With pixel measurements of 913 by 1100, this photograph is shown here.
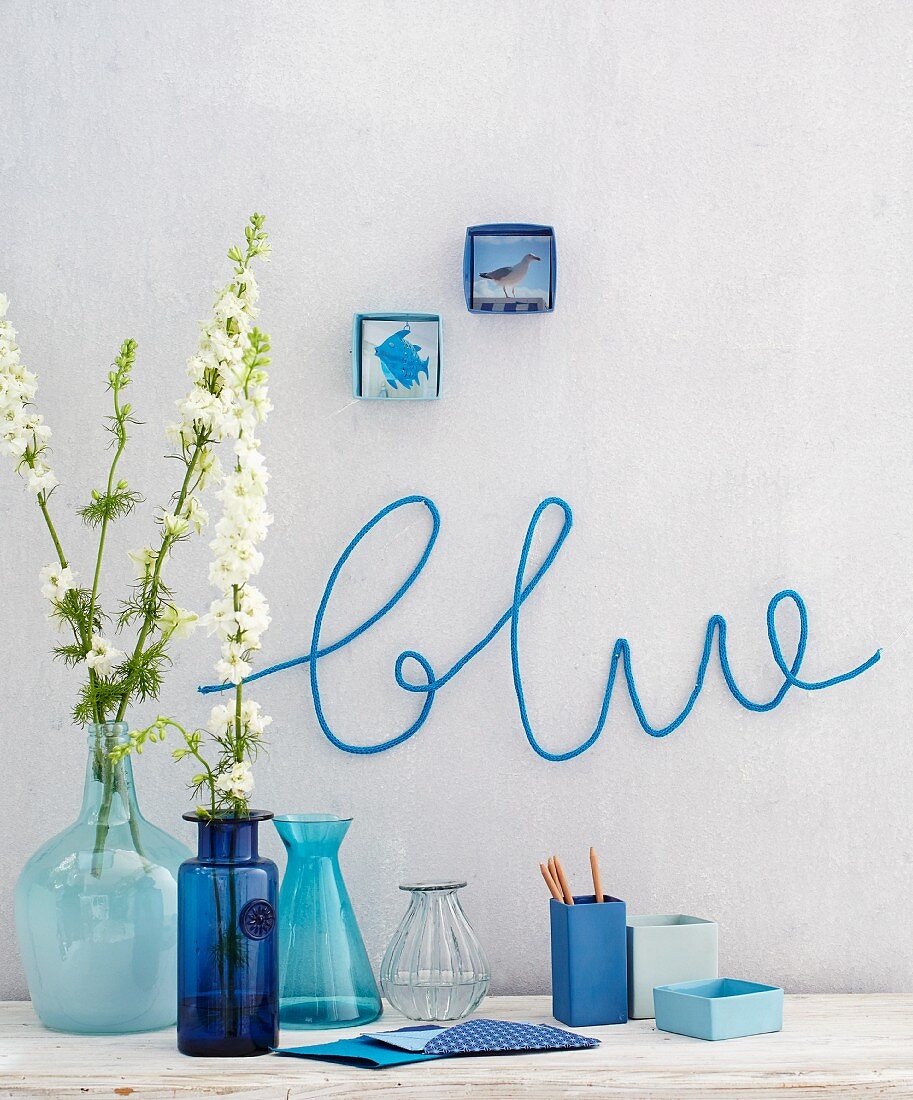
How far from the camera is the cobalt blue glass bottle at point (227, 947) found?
1.08m

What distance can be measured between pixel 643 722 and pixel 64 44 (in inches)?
44.3

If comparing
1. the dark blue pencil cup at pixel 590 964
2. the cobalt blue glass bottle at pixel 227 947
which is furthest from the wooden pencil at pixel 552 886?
the cobalt blue glass bottle at pixel 227 947

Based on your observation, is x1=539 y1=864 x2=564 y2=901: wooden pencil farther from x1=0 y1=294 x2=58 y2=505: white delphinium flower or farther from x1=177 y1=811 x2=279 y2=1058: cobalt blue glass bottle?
x1=0 y1=294 x2=58 y2=505: white delphinium flower

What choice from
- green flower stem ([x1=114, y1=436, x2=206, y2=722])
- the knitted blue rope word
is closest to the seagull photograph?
the knitted blue rope word

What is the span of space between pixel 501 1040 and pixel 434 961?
0.14 meters

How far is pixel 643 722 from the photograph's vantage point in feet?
4.60

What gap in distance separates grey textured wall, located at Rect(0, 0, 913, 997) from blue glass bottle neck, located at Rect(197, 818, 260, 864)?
0.89 feet

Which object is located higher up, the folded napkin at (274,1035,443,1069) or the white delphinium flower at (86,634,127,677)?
the white delphinium flower at (86,634,127,677)

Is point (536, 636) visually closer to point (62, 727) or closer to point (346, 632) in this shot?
point (346, 632)

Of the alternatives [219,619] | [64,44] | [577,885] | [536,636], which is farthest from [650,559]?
[64,44]

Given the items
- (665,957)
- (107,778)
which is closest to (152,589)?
(107,778)

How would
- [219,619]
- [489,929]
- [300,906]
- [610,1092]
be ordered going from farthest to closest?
[489,929], [300,906], [219,619], [610,1092]

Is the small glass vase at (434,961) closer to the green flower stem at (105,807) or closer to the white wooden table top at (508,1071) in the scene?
the white wooden table top at (508,1071)

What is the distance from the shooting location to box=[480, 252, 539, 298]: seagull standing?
1.42 m
